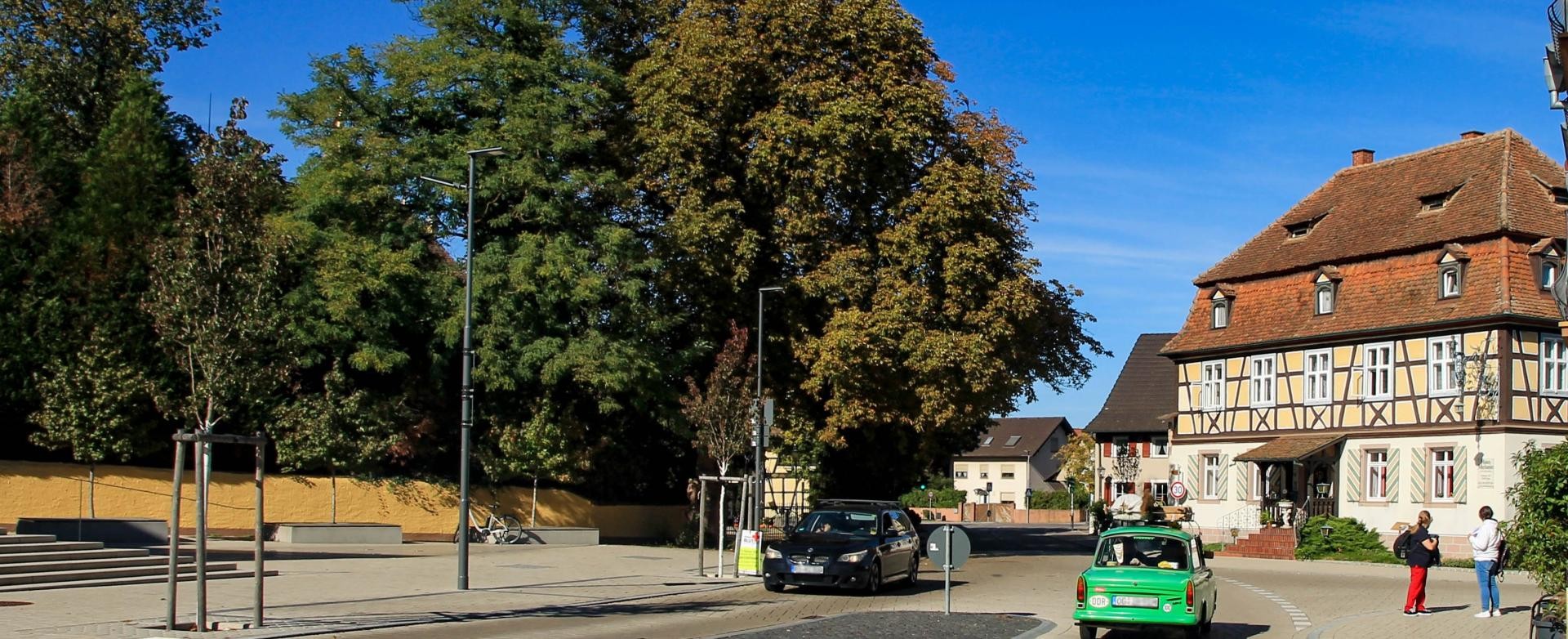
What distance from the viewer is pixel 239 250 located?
655 inches

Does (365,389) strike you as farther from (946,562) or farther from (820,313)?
(946,562)

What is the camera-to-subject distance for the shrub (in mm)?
15336

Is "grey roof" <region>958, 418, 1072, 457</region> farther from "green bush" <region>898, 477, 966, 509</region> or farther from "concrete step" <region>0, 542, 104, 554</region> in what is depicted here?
"concrete step" <region>0, 542, 104, 554</region>

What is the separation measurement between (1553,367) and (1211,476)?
40.3 feet

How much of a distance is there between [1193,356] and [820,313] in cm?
1791

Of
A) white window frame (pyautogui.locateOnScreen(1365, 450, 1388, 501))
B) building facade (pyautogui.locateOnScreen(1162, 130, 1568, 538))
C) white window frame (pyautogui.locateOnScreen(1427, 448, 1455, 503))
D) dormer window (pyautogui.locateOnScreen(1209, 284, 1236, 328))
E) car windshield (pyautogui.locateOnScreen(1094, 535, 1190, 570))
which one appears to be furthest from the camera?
dormer window (pyautogui.locateOnScreen(1209, 284, 1236, 328))

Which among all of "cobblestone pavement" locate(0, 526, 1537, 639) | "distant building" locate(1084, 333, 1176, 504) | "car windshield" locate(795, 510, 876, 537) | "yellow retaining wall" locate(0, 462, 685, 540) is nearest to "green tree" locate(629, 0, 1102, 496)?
"cobblestone pavement" locate(0, 526, 1537, 639)

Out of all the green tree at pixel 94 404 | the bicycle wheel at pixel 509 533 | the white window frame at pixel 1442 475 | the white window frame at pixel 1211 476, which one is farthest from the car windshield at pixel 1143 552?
the white window frame at pixel 1211 476

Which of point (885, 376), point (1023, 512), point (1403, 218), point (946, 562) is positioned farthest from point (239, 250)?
point (1023, 512)

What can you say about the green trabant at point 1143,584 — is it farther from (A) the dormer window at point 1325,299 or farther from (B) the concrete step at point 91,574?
(A) the dormer window at point 1325,299

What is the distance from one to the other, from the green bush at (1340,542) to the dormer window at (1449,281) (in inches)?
270

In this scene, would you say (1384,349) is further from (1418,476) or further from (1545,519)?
(1545,519)

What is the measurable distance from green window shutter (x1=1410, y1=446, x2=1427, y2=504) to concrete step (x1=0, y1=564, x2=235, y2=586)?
32.4 meters

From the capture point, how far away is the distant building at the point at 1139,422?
224 feet
